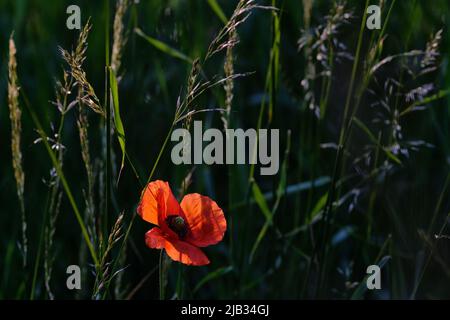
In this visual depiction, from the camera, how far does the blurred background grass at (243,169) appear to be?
3.92ft

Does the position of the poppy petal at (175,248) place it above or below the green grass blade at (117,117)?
below

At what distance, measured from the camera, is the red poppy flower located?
2.52ft

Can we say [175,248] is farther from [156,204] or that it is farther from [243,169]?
[243,169]

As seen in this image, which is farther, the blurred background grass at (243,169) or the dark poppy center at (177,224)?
the blurred background grass at (243,169)

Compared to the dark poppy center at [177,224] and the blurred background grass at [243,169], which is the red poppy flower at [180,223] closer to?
the dark poppy center at [177,224]

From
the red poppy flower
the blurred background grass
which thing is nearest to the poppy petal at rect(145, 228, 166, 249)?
the red poppy flower

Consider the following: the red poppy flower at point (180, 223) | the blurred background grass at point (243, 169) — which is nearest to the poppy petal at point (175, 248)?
the red poppy flower at point (180, 223)

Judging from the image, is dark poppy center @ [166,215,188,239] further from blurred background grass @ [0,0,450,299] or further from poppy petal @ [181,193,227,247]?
blurred background grass @ [0,0,450,299]

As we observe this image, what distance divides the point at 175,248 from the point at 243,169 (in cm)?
57

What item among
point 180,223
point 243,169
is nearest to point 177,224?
point 180,223

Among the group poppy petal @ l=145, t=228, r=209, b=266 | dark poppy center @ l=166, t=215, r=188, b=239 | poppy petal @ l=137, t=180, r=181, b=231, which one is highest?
poppy petal @ l=137, t=180, r=181, b=231

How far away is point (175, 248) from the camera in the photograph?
2.54 ft

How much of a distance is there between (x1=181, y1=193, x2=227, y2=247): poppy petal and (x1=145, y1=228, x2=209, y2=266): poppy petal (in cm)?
3

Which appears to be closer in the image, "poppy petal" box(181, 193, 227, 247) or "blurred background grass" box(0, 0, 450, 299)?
"poppy petal" box(181, 193, 227, 247)
